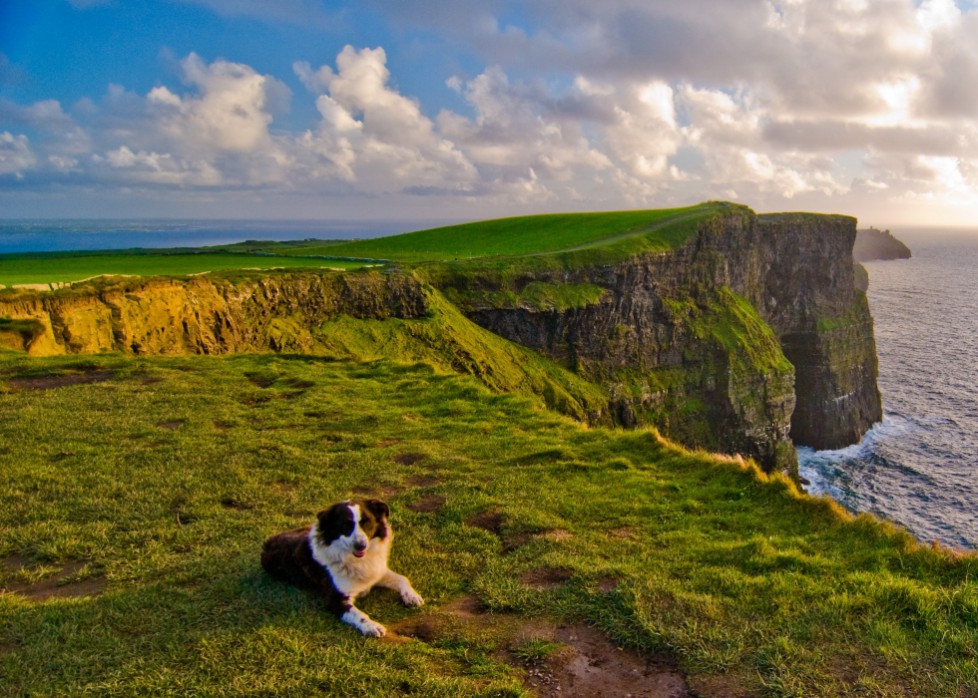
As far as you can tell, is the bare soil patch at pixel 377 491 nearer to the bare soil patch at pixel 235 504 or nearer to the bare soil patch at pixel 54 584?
the bare soil patch at pixel 235 504

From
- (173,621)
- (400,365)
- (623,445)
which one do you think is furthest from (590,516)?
(400,365)

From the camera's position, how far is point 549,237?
277ft

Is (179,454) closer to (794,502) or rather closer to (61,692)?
(61,692)

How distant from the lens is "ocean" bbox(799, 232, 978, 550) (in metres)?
54.3

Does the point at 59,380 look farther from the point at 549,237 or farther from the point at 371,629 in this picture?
the point at 549,237

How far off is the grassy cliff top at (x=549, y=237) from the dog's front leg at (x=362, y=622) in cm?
5925

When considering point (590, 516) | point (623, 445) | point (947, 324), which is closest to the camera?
point (590, 516)

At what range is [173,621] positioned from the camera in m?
7.45

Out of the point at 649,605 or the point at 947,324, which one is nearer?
the point at 649,605

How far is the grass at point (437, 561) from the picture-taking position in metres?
6.57

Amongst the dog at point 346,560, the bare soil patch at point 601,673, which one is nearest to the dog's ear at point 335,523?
the dog at point 346,560

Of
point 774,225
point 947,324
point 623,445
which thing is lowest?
point 947,324

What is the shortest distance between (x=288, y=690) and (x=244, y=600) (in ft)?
6.94

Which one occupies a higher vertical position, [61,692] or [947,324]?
[61,692]
